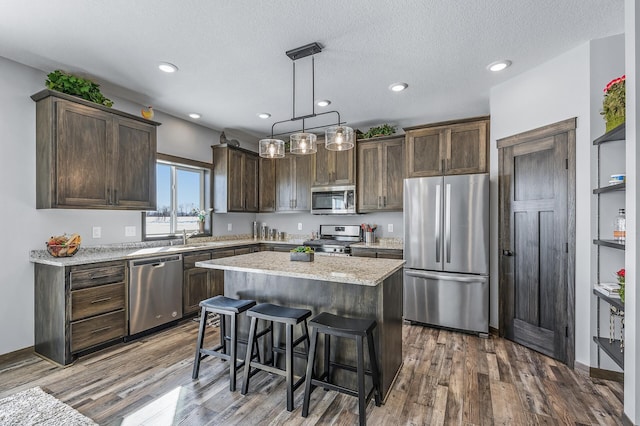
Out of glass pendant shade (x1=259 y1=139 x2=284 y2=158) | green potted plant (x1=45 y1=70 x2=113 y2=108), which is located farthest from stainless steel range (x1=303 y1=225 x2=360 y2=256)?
green potted plant (x1=45 y1=70 x2=113 y2=108)

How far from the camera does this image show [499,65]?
292 cm

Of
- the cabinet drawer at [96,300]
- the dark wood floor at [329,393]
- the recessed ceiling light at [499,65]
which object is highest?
the recessed ceiling light at [499,65]

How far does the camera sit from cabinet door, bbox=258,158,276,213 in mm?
5570

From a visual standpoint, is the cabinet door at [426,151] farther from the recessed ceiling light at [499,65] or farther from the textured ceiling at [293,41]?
the recessed ceiling light at [499,65]

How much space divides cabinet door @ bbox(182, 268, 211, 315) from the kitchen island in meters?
1.41

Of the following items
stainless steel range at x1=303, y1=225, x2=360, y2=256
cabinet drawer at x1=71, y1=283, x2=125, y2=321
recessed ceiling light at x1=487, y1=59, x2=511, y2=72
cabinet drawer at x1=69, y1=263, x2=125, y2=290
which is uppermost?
recessed ceiling light at x1=487, y1=59, x2=511, y2=72

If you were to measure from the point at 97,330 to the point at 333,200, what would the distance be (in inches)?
135

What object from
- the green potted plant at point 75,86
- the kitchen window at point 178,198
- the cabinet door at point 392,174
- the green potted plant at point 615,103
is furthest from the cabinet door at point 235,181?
the green potted plant at point 615,103

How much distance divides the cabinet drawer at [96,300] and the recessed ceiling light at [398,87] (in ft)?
12.0

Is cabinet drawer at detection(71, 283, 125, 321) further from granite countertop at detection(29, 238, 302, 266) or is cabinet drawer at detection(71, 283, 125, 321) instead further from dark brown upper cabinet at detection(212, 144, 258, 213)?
dark brown upper cabinet at detection(212, 144, 258, 213)

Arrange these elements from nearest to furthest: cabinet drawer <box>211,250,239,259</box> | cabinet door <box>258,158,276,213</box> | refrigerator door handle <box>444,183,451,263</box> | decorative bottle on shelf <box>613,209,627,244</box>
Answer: decorative bottle on shelf <box>613,209,627,244</box>
refrigerator door handle <box>444,183,451,263</box>
cabinet drawer <box>211,250,239,259</box>
cabinet door <box>258,158,276,213</box>

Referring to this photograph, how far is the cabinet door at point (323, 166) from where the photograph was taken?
4996 millimetres

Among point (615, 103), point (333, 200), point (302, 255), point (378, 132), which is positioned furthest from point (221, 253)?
point (615, 103)

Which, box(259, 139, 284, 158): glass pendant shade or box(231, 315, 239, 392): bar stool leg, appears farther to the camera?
box(259, 139, 284, 158): glass pendant shade
